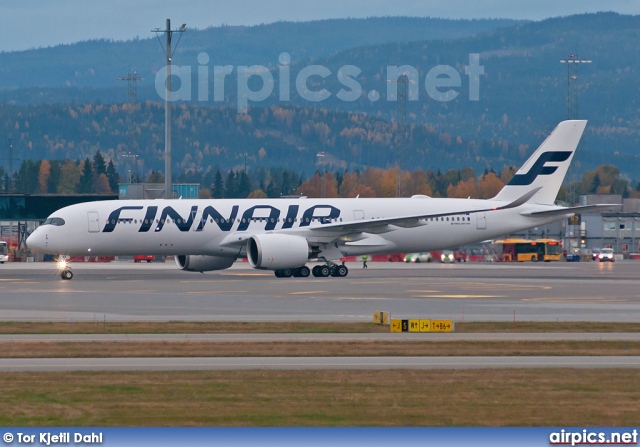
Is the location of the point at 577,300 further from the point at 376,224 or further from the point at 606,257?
the point at 606,257

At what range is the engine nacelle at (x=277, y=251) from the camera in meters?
58.1

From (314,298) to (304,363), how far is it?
19.7 meters

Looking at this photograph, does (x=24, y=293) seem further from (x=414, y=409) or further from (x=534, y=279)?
(x=414, y=409)

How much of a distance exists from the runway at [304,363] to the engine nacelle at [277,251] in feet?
111

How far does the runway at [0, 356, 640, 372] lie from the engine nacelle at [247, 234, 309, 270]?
1332 inches

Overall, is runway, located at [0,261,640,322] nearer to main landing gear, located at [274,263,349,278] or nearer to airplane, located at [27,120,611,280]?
main landing gear, located at [274,263,349,278]

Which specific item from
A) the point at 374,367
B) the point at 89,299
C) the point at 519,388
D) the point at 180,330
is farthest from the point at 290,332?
the point at 89,299

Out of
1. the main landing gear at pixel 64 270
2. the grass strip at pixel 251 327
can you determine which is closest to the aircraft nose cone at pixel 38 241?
the main landing gear at pixel 64 270

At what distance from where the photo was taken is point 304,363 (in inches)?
922

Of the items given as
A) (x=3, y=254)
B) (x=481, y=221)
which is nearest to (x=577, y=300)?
(x=481, y=221)

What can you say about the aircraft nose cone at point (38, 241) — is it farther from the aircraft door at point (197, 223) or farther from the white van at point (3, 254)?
the white van at point (3, 254)

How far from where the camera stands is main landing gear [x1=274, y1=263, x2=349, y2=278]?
61.0 metres

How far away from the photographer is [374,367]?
896 inches

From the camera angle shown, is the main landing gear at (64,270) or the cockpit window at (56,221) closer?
the main landing gear at (64,270)
